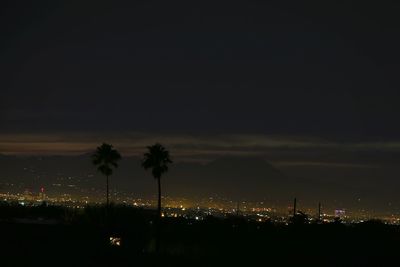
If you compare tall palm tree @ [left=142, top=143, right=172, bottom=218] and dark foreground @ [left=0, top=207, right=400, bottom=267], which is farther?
tall palm tree @ [left=142, top=143, right=172, bottom=218]

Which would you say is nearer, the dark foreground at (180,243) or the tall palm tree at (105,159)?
the dark foreground at (180,243)

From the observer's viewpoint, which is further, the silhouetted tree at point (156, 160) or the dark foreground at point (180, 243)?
the silhouetted tree at point (156, 160)

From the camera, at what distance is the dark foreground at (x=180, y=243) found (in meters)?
43.8

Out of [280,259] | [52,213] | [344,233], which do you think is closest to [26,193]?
[52,213]

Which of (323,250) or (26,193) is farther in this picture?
(26,193)

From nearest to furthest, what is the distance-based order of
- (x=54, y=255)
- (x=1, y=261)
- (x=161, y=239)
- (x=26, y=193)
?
1. (x=1, y=261)
2. (x=54, y=255)
3. (x=161, y=239)
4. (x=26, y=193)

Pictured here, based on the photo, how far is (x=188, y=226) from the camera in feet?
228

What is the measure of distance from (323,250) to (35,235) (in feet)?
63.9

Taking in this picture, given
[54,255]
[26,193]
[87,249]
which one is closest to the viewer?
[54,255]

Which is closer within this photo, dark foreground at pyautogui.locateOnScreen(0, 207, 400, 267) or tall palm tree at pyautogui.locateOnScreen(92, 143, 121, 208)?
dark foreground at pyautogui.locateOnScreen(0, 207, 400, 267)

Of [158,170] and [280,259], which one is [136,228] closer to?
[158,170]

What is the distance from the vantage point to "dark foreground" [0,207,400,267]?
1722 inches

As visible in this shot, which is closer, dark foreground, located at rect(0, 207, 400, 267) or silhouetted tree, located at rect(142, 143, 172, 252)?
dark foreground, located at rect(0, 207, 400, 267)

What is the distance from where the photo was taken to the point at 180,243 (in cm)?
6012
